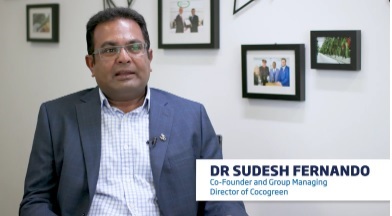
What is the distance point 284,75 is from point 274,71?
49 millimetres

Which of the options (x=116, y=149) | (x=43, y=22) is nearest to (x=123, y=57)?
(x=116, y=149)

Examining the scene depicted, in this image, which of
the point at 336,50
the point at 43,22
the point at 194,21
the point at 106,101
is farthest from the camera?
the point at 43,22

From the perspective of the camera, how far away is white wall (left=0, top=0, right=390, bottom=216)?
2230 mm

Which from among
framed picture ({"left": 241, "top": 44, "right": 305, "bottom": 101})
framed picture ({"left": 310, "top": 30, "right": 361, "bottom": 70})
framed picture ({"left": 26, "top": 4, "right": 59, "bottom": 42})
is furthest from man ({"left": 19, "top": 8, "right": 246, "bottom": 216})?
framed picture ({"left": 26, "top": 4, "right": 59, "bottom": 42})

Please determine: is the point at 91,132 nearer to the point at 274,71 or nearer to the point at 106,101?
the point at 106,101

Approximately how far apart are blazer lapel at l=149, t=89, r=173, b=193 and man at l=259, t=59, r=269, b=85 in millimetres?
496

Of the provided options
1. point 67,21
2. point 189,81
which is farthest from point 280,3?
point 67,21

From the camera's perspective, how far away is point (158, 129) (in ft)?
6.91

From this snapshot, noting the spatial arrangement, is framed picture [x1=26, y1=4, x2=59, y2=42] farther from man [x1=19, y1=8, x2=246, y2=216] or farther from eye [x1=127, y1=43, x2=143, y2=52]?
eye [x1=127, y1=43, x2=143, y2=52]

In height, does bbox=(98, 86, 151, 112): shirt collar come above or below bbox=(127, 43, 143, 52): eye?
below

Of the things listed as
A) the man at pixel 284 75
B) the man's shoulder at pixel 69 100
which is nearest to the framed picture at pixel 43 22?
the man's shoulder at pixel 69 100

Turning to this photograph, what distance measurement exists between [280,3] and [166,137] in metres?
0.77

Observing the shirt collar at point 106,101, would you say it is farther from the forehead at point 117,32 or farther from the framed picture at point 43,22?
the framed picture at point 43,22

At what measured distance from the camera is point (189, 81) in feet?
9.12
